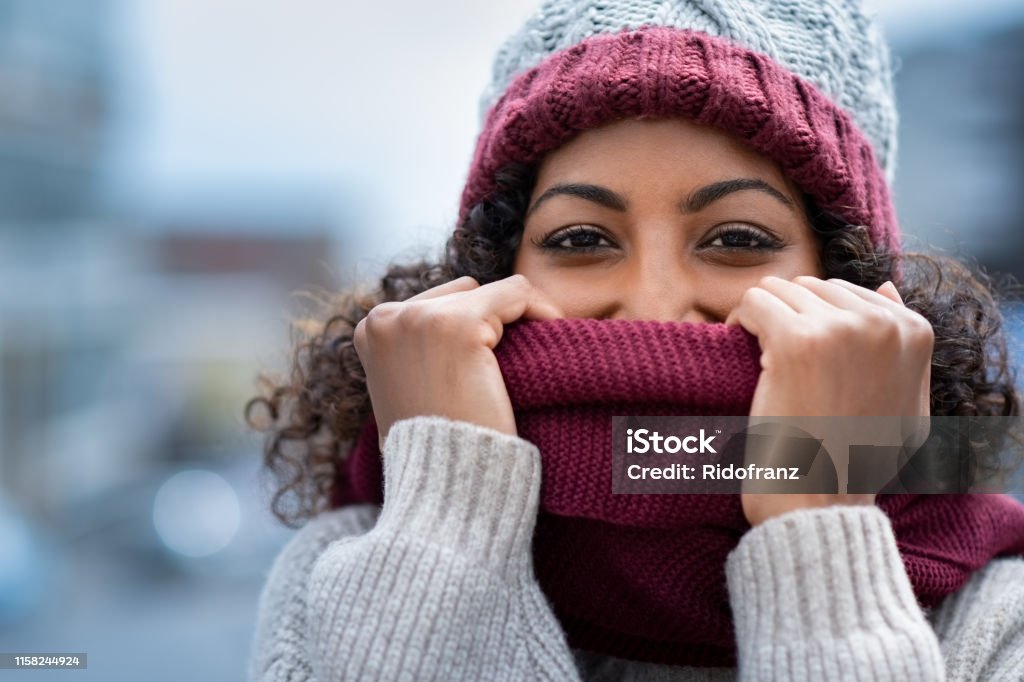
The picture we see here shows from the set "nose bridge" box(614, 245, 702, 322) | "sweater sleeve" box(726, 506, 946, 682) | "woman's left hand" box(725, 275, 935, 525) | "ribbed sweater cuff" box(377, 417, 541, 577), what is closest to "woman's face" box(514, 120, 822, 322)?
"nose bridge" box(614, 245, 702, 322)

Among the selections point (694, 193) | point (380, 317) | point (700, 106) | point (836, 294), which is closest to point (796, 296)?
point (836, 294)

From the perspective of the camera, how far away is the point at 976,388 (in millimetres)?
2141

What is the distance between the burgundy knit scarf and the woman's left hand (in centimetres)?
7

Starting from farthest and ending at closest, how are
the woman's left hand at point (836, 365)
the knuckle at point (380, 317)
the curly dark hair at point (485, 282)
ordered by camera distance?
the curly dark hair at point (485, 282), the knuckle at point (380, 317), the woman's left hand at point (836, 365)

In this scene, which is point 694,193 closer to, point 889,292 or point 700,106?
point 700,106

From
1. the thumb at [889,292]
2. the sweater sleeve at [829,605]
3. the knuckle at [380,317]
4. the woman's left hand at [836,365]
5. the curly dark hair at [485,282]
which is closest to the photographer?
the sweater sleeve at [829,605]

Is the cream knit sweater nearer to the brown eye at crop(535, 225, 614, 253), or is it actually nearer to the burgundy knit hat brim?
the brown eye at crop(535, 225, 614, 253)

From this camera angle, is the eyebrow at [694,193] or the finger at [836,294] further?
the eyebrow at [694,193]

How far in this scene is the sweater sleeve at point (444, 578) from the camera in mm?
1664

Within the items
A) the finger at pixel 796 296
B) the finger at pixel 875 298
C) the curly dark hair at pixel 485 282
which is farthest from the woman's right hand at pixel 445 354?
the finger at pixel 875 298

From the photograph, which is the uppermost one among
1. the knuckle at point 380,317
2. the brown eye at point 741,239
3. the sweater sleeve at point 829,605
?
the brown eye at point 741,239

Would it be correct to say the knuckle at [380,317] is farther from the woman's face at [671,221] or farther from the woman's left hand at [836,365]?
the woman's left hand at [836,365]

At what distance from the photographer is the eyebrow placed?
6.25ft

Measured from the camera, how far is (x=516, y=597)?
1.76m
